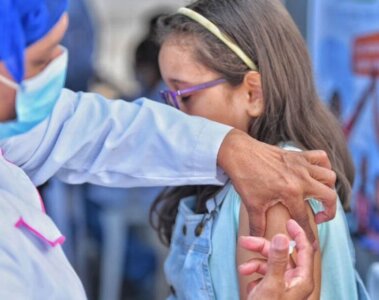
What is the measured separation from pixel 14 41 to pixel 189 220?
782 mm

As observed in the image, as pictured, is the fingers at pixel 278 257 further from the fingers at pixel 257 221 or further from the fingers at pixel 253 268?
the fingers at pixel 257 221

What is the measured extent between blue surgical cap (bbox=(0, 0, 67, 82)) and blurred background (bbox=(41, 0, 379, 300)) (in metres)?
1.44

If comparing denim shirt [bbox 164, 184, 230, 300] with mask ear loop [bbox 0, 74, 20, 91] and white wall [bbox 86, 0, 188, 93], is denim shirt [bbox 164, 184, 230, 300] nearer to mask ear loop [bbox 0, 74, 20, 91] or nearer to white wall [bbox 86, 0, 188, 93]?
mask ear loop [bbox 0, 74, 20, 91]

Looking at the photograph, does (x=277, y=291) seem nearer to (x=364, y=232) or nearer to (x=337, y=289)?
(x=337, y=289)

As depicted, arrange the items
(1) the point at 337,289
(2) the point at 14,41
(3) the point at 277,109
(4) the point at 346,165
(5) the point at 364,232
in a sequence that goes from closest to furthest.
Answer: (2) the point at 14,41
(1) the point at 337,289
(3) the point at 277,109
(4) the point at 346,165
(5) the point at 364,232

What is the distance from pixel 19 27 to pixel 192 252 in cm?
76

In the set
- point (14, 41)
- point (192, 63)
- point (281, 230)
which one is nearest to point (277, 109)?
point (192, 63)

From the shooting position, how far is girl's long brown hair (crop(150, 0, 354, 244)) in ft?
6.18

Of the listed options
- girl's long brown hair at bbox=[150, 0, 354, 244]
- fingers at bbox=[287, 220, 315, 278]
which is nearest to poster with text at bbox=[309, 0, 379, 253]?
girl's long brown hair at bbox=[150, 0, 354, 244]

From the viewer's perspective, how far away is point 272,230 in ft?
5.33

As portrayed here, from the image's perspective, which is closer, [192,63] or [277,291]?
[277,291]

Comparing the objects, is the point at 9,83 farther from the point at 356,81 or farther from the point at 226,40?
the point at 356,81

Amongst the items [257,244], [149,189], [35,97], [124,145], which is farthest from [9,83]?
[149,189]

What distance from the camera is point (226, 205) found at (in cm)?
184
